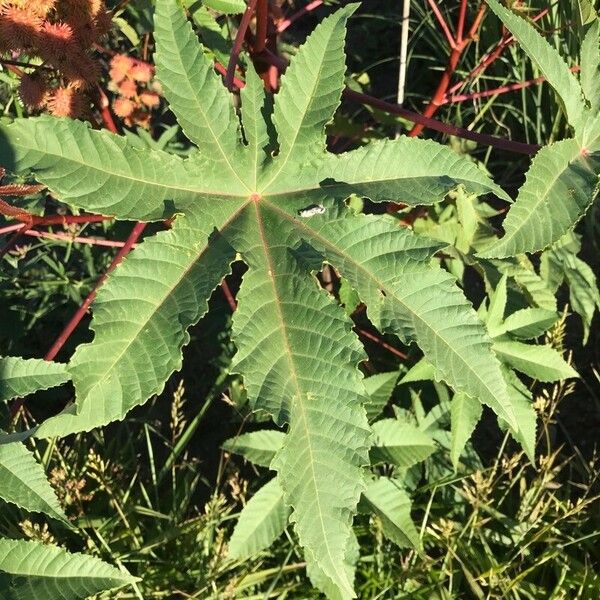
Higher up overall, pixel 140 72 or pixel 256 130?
pixel 140 72

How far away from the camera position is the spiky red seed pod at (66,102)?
138cm

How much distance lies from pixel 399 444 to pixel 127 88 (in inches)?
43.1

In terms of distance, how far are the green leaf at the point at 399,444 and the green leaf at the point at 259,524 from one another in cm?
27

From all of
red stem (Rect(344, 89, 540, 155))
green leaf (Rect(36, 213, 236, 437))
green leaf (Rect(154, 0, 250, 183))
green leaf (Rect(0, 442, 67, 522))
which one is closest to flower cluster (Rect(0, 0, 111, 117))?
green leaf (Rect(154, 0, 250, 183))

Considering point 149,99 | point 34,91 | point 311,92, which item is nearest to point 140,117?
point 149,99

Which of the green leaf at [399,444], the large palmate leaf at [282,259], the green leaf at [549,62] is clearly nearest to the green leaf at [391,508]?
the green leaf at [399,444]

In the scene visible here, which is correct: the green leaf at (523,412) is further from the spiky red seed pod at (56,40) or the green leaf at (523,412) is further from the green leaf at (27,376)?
the spiky red seed pod at (56,40)

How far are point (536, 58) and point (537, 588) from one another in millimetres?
1428

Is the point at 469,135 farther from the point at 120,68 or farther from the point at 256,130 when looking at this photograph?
the point at 120,68

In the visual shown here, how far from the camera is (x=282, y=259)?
1.20 meters

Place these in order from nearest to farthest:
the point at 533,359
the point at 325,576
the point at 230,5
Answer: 1. the point at 230,5
2. the point at 325,576
3. the point at 533,359

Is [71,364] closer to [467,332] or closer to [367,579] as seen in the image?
[467,332]

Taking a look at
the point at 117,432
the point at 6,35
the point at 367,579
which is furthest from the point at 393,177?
the point at 117,432

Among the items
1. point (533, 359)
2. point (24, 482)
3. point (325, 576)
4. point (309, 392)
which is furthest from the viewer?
point (533, 359)
